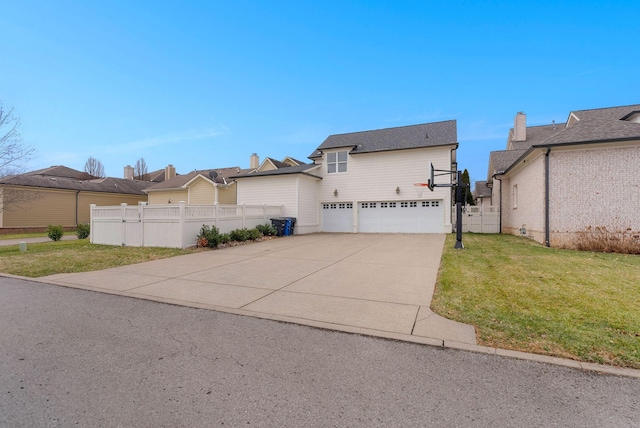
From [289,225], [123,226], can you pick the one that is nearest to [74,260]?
[123,226]

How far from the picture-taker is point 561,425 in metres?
2.08

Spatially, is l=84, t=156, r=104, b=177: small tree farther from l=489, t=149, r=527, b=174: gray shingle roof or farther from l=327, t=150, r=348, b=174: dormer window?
l=489, t=149, r=527, b=174: gray shingle roof

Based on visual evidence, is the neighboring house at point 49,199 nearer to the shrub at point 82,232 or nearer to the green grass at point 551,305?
the shrub at point 82,232

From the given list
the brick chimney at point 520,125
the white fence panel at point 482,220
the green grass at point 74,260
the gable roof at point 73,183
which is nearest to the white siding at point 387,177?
the white fence panel at point 482,220

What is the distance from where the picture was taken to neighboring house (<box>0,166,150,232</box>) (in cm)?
2164

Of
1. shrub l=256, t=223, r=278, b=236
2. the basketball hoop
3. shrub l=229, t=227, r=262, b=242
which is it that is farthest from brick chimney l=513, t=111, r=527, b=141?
shrub l=229, t=227, r=262, b=242

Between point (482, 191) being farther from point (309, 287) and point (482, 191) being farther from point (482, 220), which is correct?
point (309, 287)

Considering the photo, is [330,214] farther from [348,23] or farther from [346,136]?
[348,23]

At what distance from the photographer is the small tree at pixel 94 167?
6106 cm

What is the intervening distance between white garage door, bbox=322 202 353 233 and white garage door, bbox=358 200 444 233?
2.37 feet

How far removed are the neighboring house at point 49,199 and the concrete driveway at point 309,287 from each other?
1918cm

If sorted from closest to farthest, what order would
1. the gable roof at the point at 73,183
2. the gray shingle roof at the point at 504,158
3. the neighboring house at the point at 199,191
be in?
the gray shingle roof at the point at 504,158 < the gable roof at the point at 73,183 < the neighboring house at the point at 199,191

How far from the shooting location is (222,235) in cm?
1274

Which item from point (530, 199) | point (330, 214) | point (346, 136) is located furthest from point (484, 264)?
point (346, 136)
